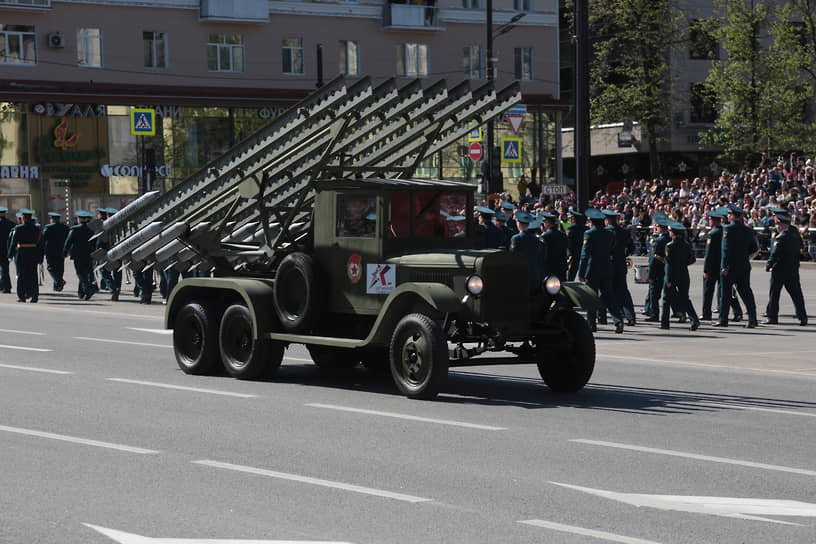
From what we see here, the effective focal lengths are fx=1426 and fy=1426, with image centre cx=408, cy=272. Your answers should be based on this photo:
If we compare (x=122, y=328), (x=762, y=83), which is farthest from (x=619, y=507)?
(x=762, y=83)

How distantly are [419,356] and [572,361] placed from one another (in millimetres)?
1640

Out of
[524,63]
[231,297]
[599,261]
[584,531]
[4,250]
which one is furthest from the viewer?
[524,63]

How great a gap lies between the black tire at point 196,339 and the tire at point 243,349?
0.12 metres

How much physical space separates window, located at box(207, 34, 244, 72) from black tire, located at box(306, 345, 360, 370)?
149 ft

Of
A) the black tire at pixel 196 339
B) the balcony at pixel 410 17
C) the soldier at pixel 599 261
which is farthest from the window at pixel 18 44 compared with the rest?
the black tire at pixel 196 339

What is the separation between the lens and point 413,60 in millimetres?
64375

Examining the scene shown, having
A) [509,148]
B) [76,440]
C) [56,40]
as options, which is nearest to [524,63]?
[56,40]

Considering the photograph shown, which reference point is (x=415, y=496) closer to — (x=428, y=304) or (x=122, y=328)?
(x=428, y=304)

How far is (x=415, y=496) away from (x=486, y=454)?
1.65 m

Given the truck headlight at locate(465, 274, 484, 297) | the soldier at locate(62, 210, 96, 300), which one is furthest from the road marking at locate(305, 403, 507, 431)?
the soldier at locate(62, 210, 96, 300)

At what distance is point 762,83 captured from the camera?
59406 millimetres

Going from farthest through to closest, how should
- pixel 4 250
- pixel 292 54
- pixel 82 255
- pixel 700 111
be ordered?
pixel 700 111
pixel 292 54
pixel 4 250
pixel 82 255

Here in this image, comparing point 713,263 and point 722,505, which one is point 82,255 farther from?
point 722,505

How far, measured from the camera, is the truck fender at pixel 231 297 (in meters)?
14.3
